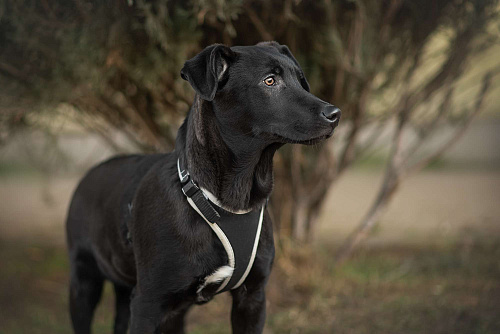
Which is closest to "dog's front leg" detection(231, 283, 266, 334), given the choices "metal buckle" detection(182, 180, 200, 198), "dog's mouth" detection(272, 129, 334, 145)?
"metal buckle" detection(182, 180, 200, 198)

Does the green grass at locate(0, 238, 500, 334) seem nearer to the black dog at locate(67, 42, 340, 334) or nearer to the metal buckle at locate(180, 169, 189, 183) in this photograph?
the black dog at locate(67, 42, 340, 334)

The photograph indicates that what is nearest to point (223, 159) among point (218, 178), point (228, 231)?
point (218, 178)

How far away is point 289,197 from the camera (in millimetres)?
4922

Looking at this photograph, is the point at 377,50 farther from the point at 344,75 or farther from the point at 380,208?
Result: the point at 380,208

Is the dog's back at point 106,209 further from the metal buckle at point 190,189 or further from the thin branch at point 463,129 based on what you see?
the thin branch at point 463,129

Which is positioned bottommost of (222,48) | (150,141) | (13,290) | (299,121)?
(13,290)

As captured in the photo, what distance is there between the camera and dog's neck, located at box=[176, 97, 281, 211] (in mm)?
2520

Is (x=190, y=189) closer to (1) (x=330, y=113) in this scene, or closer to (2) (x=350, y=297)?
(1) (x=330, y=113)

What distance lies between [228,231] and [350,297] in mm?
2514

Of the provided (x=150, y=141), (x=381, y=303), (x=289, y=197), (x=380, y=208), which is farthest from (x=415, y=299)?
(x=150, y=141)

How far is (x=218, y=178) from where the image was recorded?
8.40ft

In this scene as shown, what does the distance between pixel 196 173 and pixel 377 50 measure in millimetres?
2289

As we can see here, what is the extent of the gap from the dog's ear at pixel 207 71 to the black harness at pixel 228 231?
1.30 feet

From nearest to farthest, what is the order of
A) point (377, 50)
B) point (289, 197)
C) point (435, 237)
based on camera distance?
point (377, 50) < point (289, 197) < point (435, 237)
